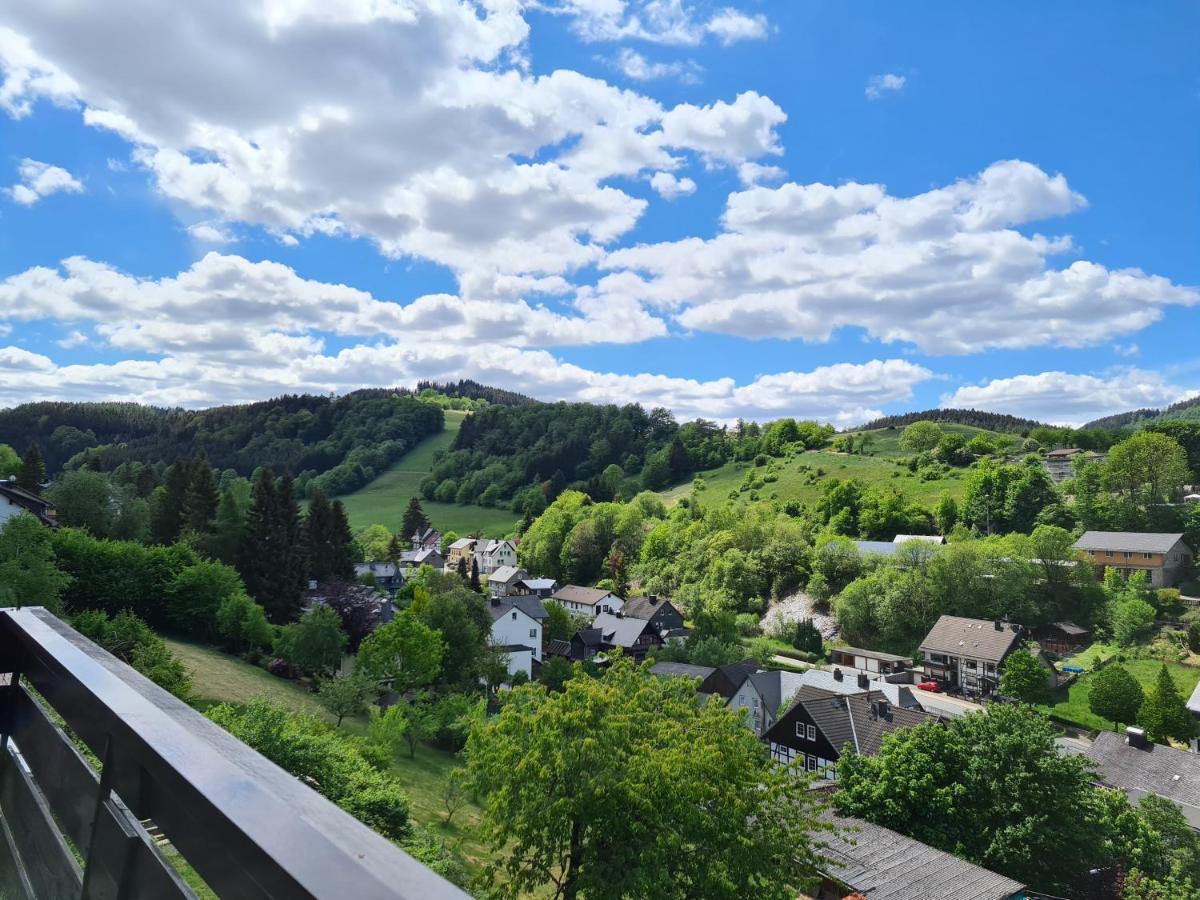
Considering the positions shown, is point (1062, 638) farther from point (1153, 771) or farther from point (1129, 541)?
point (1153, 771)

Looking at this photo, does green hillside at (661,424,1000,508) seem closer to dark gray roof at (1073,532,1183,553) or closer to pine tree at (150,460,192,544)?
dark gray roof at (1073,532,1183,553)

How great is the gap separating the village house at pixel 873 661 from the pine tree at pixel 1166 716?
57.7ft

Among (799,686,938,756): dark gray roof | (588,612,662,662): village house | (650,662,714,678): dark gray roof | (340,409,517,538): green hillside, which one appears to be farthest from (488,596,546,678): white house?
(340,409,517,538): green hillside

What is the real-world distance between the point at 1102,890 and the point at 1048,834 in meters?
2.42

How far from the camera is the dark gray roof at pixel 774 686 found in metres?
41.3

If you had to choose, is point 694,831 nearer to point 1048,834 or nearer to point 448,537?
point 1048,834

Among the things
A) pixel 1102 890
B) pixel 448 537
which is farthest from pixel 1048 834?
pixel 448 537

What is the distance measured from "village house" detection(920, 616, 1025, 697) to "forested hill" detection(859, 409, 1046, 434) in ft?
368

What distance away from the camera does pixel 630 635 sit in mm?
56688

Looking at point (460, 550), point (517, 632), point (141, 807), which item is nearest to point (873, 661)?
point (517, 632)

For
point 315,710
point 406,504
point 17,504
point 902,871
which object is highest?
point 17,504

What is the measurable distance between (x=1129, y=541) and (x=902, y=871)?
168 feet

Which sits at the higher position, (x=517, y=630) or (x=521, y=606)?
(x=521, y=606)

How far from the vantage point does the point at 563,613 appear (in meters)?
56.8
